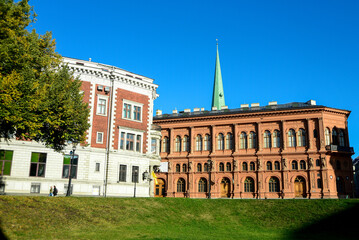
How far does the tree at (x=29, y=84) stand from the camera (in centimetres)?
2322

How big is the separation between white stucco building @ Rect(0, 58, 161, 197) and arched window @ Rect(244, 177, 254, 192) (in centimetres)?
2291

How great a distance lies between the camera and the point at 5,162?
3506 centimetres

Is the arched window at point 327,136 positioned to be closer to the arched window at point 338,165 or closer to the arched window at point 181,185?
the arched window at point 338,165

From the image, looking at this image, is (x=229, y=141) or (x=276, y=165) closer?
(x=276, y=165)

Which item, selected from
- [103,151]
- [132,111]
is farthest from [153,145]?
[103,151]

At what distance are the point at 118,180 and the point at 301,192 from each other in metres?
33.8

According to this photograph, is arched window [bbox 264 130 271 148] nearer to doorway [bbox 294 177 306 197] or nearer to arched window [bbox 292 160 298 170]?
arched window [bbox 292 160 298 170]

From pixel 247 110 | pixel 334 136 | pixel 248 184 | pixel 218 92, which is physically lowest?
pixel 248 184

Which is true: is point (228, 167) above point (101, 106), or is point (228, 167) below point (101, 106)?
below

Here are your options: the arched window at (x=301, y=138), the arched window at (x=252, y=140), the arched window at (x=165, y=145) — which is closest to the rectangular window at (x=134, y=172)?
the arched window at (x=165, y=145)

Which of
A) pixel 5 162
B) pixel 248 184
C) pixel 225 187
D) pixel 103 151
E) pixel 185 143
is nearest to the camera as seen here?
pixel 5 162

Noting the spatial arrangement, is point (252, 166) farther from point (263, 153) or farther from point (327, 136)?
point (327, 136)

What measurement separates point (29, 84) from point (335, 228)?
90.5 ft

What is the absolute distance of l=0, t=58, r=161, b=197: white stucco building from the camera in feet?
118
